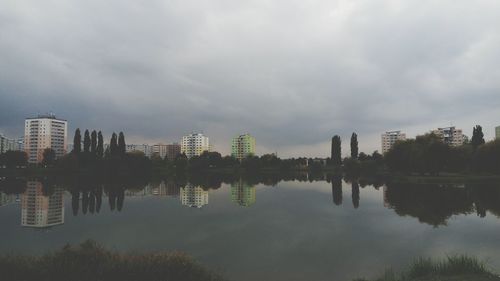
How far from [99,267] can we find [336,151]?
405 ft

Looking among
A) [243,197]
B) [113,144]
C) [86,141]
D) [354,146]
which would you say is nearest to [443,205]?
[243,197]

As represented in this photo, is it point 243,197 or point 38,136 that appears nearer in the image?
point 243,197

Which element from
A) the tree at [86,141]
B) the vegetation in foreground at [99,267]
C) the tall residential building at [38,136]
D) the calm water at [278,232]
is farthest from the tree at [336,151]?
the tall residential building at [38,136]

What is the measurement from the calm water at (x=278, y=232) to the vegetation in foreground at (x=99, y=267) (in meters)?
2.58

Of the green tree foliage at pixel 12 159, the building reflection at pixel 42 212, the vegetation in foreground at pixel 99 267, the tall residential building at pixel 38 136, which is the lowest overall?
the building reflection at pixel 42 212

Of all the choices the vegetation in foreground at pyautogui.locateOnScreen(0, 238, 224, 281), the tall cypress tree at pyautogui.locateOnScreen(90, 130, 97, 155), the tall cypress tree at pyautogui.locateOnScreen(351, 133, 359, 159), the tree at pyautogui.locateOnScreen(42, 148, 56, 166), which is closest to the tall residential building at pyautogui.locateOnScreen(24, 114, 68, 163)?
the tree at pyautogui.locateOnScreen(42, 148, 56, 166)

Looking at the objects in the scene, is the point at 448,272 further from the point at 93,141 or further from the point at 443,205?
the point at 93,141

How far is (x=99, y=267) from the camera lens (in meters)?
11.2

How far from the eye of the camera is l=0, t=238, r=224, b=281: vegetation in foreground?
35.2 ft

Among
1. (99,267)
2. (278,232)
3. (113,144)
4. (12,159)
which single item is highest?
(113,144)

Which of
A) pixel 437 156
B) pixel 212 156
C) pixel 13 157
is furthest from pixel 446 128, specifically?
pixel 13 157

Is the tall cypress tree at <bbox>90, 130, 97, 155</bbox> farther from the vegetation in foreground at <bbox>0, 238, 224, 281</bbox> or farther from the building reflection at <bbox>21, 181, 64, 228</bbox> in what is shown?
the vegetation in foreground at <bbox>0, 238, 224, 281</bbox>

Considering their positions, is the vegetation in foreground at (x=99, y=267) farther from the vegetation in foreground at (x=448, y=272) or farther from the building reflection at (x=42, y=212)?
the building reflection at (x=42, y=212)

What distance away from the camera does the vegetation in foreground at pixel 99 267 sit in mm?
10742
